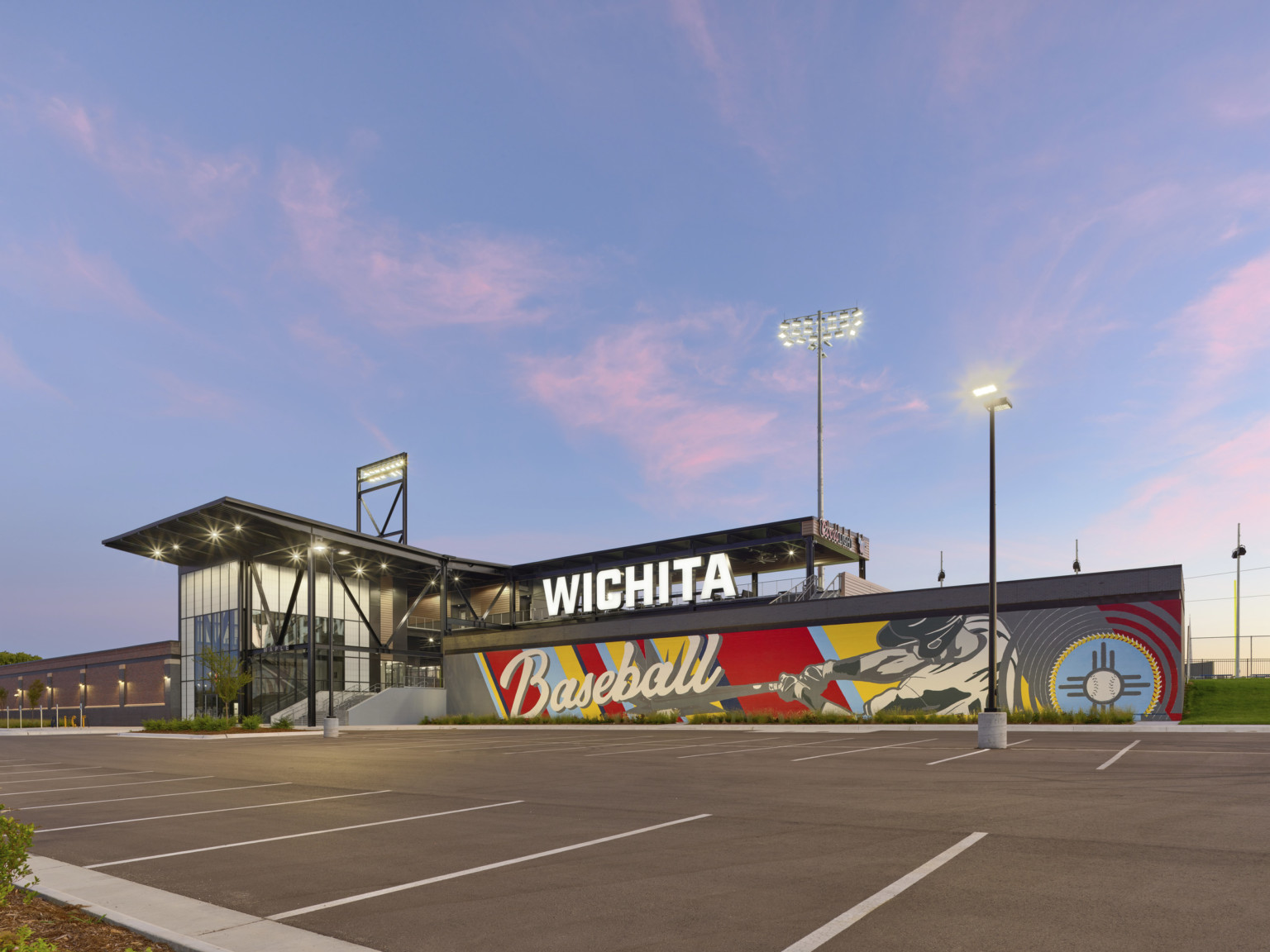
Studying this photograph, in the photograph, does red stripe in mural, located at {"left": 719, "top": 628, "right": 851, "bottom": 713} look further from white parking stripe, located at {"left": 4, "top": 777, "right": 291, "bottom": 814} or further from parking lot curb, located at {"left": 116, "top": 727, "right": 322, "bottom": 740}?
white parking stripe, located at {"left": 4, "top": 777, "right": 291, "bottom": 814}

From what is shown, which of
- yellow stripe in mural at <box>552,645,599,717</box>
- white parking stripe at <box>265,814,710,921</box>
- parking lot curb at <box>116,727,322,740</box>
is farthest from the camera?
yellow stripe in mural at <box>552,645,599,717</box>

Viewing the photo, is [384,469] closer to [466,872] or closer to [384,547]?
[384,547]

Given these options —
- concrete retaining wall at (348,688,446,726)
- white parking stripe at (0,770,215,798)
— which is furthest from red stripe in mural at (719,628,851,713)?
white parking stripe at (0,770,215,798)

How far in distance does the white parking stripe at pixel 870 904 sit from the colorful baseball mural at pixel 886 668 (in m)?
26.7

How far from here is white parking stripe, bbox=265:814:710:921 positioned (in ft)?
21.2

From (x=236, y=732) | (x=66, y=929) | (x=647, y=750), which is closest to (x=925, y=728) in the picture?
(x=647, y=750)

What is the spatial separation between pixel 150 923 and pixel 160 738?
40999mm

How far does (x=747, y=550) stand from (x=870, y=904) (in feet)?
147

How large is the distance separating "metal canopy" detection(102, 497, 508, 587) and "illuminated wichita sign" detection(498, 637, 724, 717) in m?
11.9

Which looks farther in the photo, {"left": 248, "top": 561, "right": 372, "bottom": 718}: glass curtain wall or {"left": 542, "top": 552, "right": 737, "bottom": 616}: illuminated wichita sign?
{"left": 248, "top": 561, "right": 372, "bottom": 718}: glass curtain wall

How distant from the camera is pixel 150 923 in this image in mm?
5992

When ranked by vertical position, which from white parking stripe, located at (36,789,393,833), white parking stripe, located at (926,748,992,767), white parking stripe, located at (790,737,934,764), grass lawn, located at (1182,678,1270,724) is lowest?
grass lawn, located at (1182,678,1270,724)

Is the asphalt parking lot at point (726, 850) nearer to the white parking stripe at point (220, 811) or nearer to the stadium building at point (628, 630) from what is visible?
the white parking stripe at point (220, 811)

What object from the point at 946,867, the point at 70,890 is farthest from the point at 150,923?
the point at 946,867
